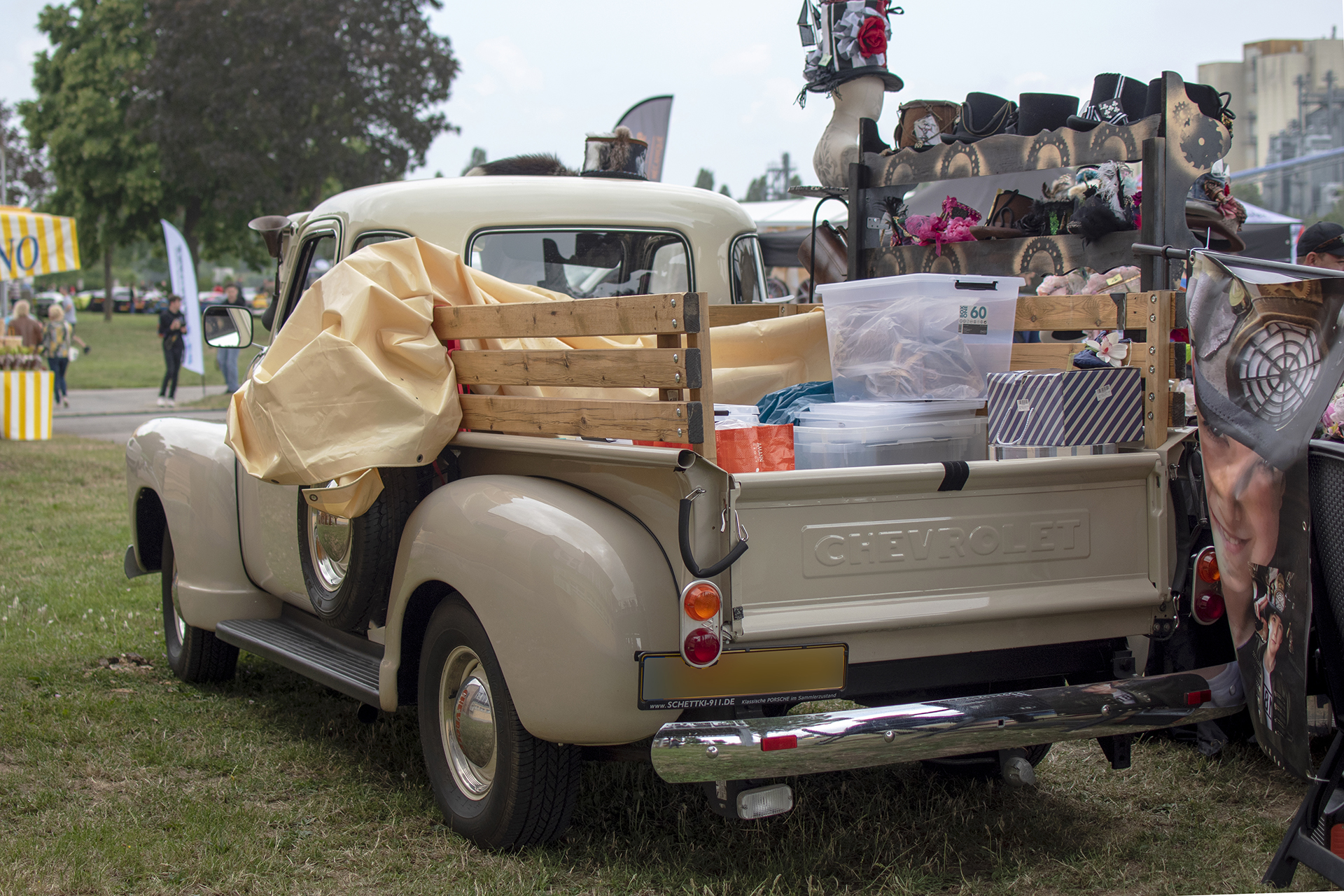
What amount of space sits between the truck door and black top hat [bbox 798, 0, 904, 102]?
9.68 ft

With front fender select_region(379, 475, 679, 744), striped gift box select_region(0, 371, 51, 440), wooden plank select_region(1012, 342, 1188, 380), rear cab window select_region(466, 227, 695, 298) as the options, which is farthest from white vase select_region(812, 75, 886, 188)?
striped gift box select_region(0, 371, 51, 440)

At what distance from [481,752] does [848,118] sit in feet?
14.0

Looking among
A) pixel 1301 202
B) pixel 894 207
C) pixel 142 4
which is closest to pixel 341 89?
pixel 142 4

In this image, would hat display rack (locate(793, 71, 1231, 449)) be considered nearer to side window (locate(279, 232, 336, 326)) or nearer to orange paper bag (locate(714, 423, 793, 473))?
orange paper bag (locate(714, 423, 793, 473))

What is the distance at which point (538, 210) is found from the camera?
14.9 feet

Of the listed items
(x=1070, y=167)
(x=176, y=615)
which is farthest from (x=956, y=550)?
(x=176, y=615)

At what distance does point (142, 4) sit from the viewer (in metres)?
36.2

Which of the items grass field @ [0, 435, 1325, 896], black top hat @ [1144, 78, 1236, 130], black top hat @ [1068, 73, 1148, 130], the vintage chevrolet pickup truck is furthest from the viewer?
black top hat @ [1068, 73, 1148, 130]

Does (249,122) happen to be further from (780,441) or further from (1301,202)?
(780,441)

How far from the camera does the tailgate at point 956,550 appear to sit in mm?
2730

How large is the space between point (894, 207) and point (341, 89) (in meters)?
27.4

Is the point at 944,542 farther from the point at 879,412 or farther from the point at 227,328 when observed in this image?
the point at 227,328

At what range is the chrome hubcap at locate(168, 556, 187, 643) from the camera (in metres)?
5.03

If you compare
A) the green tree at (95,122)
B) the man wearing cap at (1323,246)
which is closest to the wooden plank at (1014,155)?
the man wearing cap at (1323,246)
